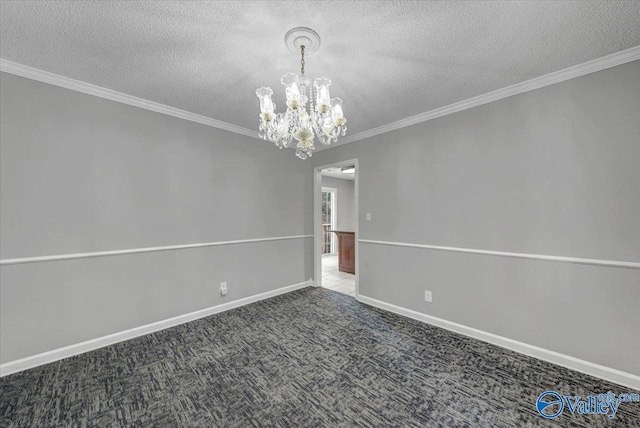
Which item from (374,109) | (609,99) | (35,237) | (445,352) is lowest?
(445,352)

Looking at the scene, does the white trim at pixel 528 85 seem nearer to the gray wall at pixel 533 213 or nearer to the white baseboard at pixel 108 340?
the gray wall at pixel 533 213

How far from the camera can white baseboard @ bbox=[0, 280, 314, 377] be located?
2.10 metres

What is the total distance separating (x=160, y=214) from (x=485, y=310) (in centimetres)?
371

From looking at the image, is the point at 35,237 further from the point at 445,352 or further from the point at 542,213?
the point at 542,213

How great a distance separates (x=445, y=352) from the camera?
2412 mm

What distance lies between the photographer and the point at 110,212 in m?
2.56

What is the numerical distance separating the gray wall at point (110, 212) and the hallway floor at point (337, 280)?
1419mm

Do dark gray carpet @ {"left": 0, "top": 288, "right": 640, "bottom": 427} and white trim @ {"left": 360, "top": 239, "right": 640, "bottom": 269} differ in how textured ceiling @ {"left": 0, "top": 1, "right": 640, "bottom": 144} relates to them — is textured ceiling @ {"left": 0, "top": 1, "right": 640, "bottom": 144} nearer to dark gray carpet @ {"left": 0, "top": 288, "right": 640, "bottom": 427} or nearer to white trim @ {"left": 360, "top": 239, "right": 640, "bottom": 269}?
white trim @ {"left": 360, "top": 239, "right": 640, "bottom": 269}

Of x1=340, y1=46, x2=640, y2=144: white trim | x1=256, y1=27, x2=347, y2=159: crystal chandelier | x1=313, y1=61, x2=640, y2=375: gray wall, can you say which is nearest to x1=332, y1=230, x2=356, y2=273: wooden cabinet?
x1=313, y1=61, x2=640, y2=375: gray wall

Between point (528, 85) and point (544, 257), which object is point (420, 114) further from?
point (544, 257)

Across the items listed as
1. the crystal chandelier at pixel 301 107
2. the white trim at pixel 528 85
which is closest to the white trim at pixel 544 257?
the white trim at pixel 528 85

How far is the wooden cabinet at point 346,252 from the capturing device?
5.64m

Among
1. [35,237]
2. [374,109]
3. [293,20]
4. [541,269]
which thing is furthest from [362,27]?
[35,237]

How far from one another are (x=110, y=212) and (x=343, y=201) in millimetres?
6443
